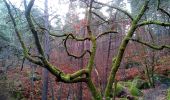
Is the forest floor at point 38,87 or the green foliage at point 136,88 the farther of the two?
the green foliage at point 136,88

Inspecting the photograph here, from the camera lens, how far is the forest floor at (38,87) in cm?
1827

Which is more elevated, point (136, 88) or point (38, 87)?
point (38, 87)

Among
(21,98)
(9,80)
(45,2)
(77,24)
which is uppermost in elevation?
(45,2)

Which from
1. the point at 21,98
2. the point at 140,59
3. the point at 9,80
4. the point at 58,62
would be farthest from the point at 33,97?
the point at 140,59

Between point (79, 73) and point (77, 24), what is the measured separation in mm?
9516

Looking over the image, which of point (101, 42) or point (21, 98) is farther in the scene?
point (21, 98)

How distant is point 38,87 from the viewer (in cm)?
2180

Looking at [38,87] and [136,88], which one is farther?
[38,87]

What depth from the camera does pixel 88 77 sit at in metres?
7.75

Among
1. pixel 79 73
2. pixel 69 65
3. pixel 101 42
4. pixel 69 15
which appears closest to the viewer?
pixel 79 73

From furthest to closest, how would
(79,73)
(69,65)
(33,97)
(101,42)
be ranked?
(33,97) < (101,42) < (69,65) < (79,73)

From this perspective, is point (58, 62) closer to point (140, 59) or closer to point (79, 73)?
point (140, 59)

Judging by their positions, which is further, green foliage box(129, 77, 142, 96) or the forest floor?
green foliage box(129, 77, 142, 96)

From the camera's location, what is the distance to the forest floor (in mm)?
18266
